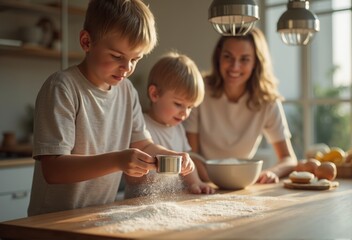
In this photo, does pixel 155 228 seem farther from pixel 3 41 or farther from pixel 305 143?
pixel 305 143

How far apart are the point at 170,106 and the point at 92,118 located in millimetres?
391

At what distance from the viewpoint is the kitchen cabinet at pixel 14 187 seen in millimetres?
2794

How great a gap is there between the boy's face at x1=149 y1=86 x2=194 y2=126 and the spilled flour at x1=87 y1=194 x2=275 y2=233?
0.45 meters

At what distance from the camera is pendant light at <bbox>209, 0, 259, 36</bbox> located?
4.93 feet

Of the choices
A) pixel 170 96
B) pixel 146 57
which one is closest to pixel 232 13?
pixel 170 96

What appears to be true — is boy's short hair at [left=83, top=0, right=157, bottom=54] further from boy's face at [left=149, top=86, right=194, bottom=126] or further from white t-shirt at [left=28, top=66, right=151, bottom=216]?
boy's face at [left=149, top=86, right=194, bottom=126]

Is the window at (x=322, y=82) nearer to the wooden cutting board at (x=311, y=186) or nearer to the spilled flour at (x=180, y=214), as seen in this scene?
the wooden cutting board at (x=311, y=186)

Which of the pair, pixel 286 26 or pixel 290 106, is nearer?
pixel 286 26

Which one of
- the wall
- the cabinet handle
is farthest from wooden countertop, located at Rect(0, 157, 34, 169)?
the wall

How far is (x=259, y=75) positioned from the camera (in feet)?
7.35

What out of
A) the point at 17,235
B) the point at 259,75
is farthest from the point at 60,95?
the point at 259,75

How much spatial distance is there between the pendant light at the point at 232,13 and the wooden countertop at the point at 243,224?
528mm

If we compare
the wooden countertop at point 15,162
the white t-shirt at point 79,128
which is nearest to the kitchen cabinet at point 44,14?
the wooden countertop at point 15,162

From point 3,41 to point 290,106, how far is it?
220cm
